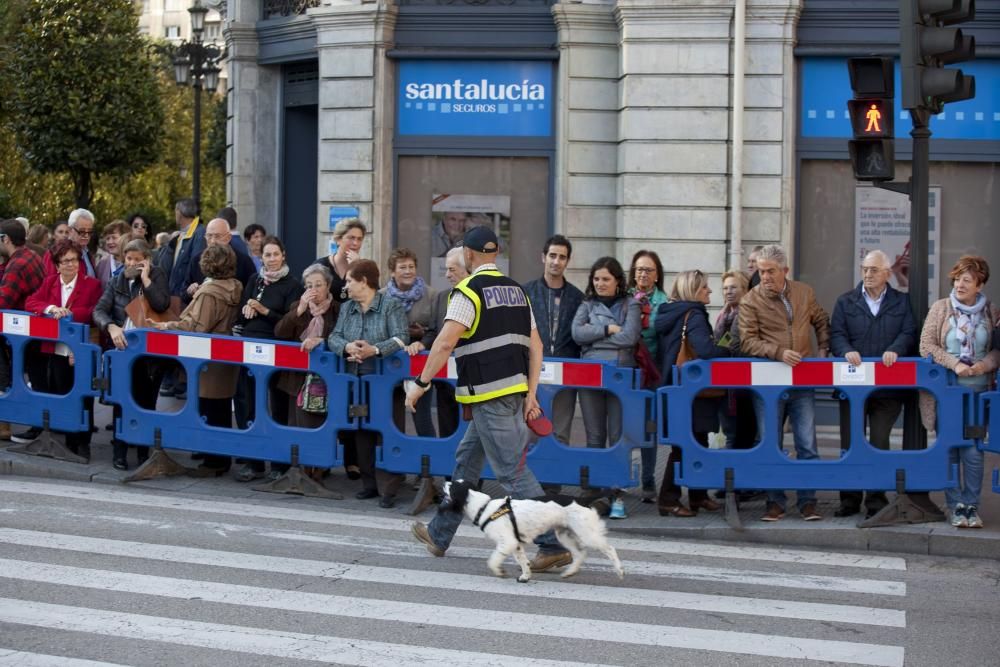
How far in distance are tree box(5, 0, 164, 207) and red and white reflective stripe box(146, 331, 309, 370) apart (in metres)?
17.8

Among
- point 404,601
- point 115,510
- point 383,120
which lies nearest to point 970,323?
point 404,601

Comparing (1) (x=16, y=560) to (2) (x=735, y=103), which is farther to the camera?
(2) (x=735, y=103)

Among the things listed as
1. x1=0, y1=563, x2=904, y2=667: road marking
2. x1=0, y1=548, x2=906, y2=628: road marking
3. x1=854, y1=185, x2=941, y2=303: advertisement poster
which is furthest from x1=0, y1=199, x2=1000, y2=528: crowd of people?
x1=854, y1=185, x2=941, y2=303: advertisement poster

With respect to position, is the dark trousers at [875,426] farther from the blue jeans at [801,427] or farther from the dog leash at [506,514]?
the dog leash at [506,514]

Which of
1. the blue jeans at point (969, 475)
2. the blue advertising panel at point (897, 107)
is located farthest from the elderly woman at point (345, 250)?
→ the blue advertising panel at point (897, 107)

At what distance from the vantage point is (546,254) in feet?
33.6

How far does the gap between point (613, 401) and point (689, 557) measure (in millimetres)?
1512

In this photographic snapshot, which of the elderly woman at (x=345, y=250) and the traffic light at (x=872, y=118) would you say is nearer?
the traffic light at (x=872, y=118)

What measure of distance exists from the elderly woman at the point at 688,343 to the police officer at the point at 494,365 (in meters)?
1.97

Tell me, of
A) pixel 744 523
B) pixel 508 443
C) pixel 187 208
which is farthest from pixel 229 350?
pixel 187 208

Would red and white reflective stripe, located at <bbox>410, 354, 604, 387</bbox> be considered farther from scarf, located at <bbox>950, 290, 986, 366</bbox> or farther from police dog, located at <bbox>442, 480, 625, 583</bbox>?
scarf, located at <bbox>950, 290, 986, 366</bbox>

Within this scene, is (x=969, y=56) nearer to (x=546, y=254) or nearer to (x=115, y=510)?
(x=546, y=254)

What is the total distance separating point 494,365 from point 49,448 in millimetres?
5083

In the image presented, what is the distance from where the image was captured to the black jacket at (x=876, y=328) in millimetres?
9844
